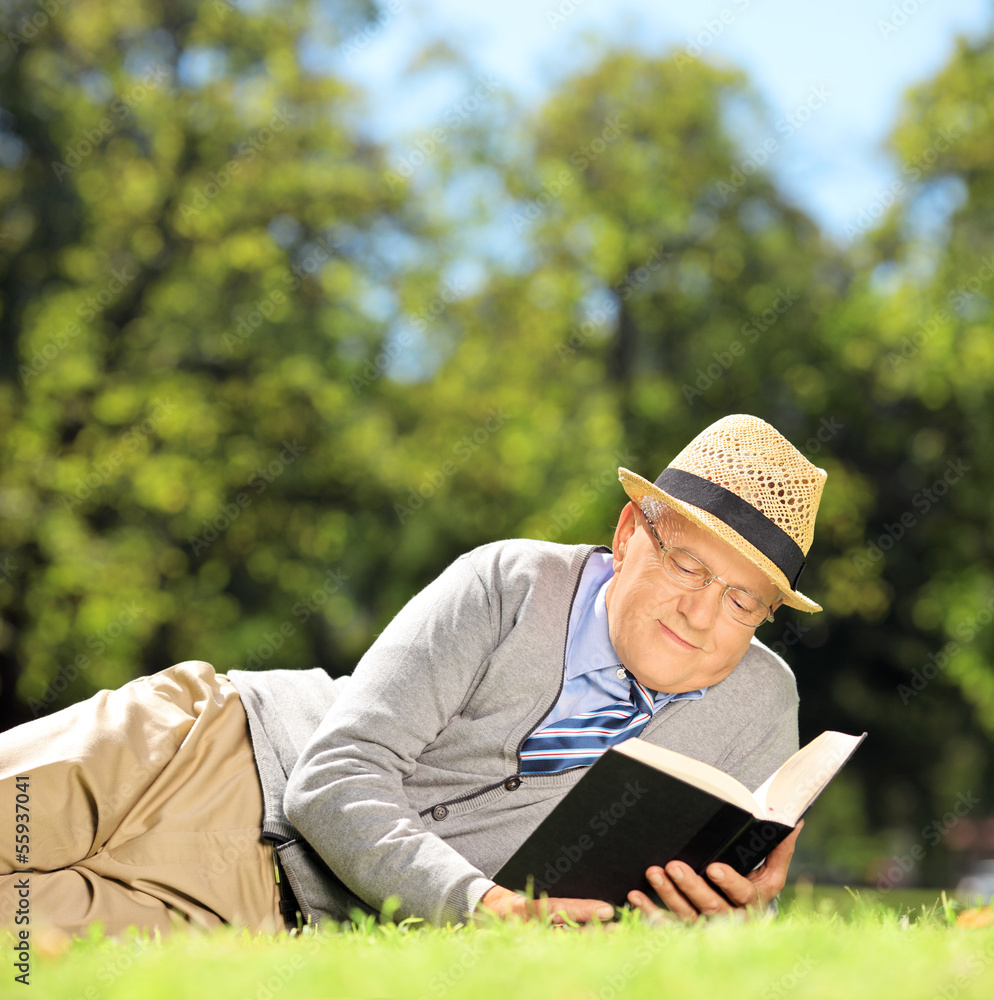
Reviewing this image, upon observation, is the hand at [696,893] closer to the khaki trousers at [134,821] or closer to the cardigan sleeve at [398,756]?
the cardigan sleeve at [398,756]

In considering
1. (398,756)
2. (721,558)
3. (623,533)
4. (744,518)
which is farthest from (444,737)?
(744,518)


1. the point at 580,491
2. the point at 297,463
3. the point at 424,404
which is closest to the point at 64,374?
the point at 297,463

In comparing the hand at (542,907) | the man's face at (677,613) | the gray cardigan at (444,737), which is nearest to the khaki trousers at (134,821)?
the gray cardigan at (444,737)

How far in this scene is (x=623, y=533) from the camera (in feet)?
11.5

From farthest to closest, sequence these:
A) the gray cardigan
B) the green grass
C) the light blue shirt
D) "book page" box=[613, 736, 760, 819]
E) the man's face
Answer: the light blue shirt
the man's face
the gray cardigan
"book page" box=[613, 736, 760, 819]
the green grass

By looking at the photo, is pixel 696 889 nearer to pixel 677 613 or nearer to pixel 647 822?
pixel 647 822

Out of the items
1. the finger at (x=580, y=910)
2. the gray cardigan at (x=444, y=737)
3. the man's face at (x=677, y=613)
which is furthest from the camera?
the man's face at (x=677, y=613)

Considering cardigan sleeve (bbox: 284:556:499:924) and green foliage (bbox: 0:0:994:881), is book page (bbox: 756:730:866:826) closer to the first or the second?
cardigan sleeve (bbox: 284:556:499:924)

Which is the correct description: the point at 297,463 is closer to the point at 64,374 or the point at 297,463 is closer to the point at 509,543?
the point at 64,374

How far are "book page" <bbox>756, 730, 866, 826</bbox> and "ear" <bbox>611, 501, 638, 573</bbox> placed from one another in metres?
0.75

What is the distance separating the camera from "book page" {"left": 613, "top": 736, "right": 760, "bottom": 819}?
8.69 ft

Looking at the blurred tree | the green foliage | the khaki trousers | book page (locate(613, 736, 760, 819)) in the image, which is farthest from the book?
the green foliage

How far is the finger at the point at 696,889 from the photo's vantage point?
115 inches

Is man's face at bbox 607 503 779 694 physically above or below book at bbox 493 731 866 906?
above
